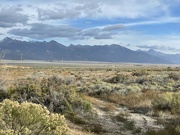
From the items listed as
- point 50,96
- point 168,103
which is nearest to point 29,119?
point 50,96

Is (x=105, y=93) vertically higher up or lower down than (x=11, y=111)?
lower down

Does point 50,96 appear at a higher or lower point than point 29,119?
lower

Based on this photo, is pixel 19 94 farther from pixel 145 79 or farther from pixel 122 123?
pixel 145 79

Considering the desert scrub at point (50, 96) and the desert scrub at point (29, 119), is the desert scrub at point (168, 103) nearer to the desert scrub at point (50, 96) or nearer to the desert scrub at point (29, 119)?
the desert scrub at point (50, 96)

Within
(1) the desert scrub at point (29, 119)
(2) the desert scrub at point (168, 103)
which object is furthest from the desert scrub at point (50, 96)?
(1) the desert scrub at point (29, 119)

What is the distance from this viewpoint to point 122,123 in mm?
14734

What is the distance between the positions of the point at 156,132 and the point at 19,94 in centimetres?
796

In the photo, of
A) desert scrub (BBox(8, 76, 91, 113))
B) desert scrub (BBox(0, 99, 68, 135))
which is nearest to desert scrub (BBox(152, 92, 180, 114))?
desert scrub (BBox(8, 76, 91, 113))

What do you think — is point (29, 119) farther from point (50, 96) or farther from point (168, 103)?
point (168, 103)

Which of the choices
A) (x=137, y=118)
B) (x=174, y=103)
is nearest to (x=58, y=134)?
(x=137, y=118)

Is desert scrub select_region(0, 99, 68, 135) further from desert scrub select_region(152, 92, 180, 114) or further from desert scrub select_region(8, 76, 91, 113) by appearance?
desert scrub select_region(152, 92, 180, 114)

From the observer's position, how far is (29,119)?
6578 millimetres

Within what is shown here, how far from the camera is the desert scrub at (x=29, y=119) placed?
655cm

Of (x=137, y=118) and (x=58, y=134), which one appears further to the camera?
(x=137, y=118)
